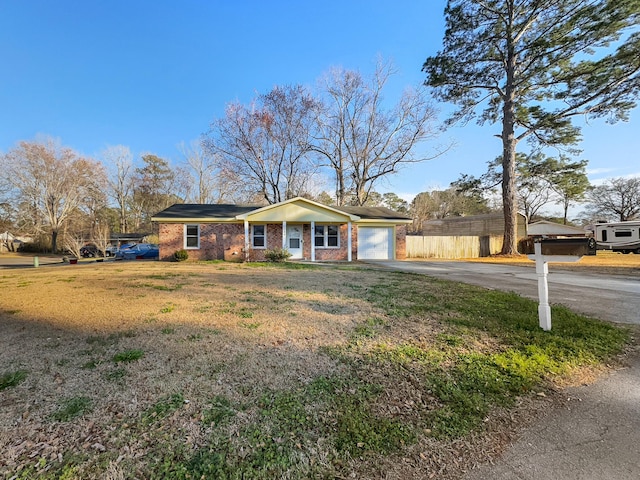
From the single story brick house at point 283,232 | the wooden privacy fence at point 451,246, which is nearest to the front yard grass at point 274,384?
the single story brick house at point 283,232

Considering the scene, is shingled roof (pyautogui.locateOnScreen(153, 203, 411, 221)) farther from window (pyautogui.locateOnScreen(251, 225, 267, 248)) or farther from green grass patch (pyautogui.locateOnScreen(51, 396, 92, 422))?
green grass patch (pyautogui.locateOnScreen(51, 396, 92, 422))

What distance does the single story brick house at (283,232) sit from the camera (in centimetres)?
1531

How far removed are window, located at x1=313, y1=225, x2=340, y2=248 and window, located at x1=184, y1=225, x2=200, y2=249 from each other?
6387 mm

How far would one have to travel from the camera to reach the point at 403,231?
17.6 meters

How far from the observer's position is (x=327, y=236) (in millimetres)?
16703

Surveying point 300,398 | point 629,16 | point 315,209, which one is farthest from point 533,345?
point 629,16

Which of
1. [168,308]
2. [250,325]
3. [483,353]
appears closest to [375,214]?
[168,308]

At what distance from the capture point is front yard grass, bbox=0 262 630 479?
1777 mm

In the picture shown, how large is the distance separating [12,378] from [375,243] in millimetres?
15826

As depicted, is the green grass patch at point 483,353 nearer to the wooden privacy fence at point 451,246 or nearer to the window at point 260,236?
the window at point 260,236

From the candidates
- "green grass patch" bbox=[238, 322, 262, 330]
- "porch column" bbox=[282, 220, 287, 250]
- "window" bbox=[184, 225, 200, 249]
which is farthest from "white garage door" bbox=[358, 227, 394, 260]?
"green grass patch" bbox=[238, 322, 262, 330]

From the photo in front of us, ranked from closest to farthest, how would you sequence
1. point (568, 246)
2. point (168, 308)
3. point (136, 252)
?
point (568, 246)
point (168, 308)
point (136, 252)

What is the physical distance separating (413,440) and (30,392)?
3.04 m

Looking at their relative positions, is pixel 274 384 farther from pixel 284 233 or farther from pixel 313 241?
pixel 313 241
